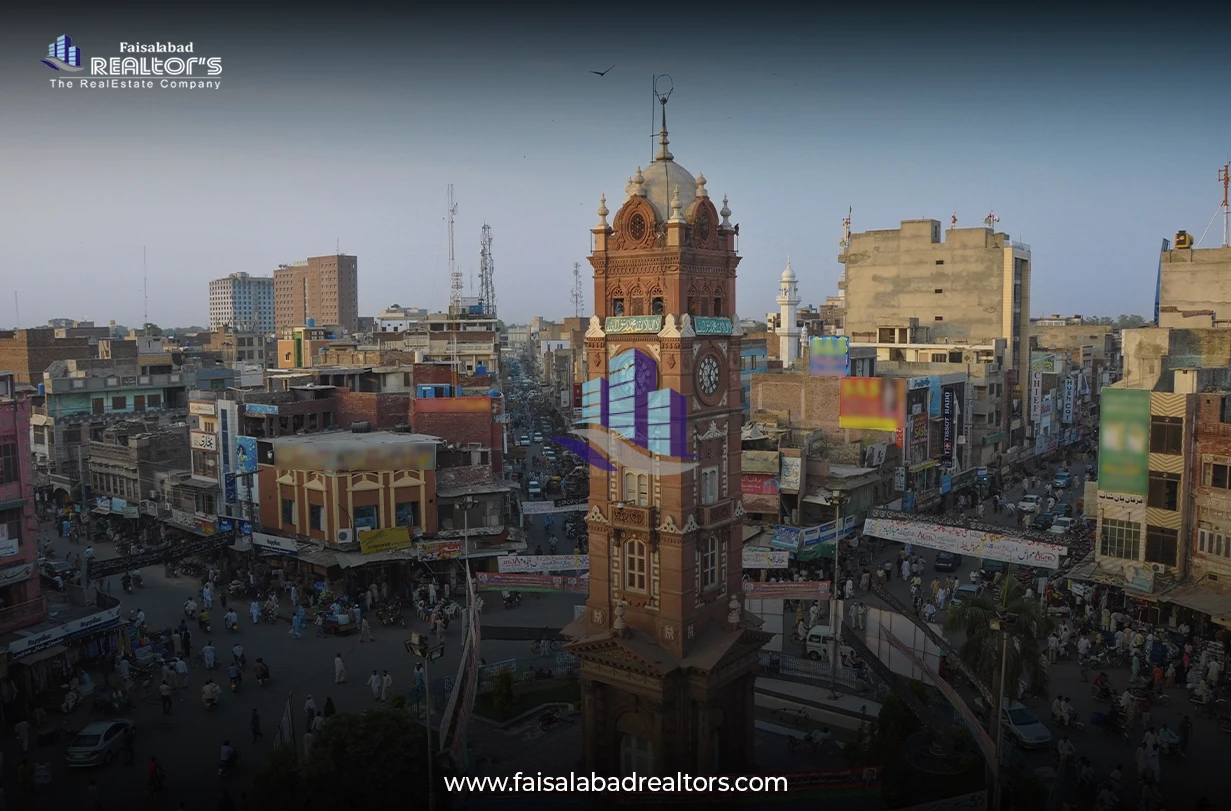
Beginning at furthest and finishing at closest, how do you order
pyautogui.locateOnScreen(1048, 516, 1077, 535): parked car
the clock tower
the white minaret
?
1. the white minaret
2. pyautogui.locateOnScreen(1048, 516, 1077, 535): parked car
3. the clock tower

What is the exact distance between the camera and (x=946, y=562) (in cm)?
4475

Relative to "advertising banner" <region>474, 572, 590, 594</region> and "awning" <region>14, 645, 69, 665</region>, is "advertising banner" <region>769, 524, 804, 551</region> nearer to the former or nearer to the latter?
"advertising banner" <region>474, 572, 590, 594</region>

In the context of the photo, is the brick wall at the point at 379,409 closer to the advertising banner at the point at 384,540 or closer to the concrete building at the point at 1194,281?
the advertising banner at the point at 384,540

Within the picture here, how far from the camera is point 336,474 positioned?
4134 cm

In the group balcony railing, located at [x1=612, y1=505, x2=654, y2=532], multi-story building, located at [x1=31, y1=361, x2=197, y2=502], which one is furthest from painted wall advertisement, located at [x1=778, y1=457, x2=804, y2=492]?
multi-story building, located at [x1=31, y1=361, x2=197, y2=502]

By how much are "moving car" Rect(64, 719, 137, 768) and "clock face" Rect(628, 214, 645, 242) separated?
62.9 feet

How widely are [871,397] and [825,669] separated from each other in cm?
2605

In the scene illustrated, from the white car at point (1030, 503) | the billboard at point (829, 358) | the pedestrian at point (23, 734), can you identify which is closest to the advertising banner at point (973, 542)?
the billboard at point (829, 358)

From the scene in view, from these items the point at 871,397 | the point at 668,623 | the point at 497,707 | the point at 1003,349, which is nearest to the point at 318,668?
the point at 497,707

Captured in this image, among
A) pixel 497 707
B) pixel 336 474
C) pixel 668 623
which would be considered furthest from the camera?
pixel 336 474

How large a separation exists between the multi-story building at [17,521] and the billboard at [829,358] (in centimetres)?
3963

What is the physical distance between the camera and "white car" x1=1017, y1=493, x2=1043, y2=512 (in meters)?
55.7

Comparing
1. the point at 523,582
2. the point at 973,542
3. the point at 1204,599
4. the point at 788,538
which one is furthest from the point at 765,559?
the point at 1204,599

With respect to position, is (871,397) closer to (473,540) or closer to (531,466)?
(473,540)
